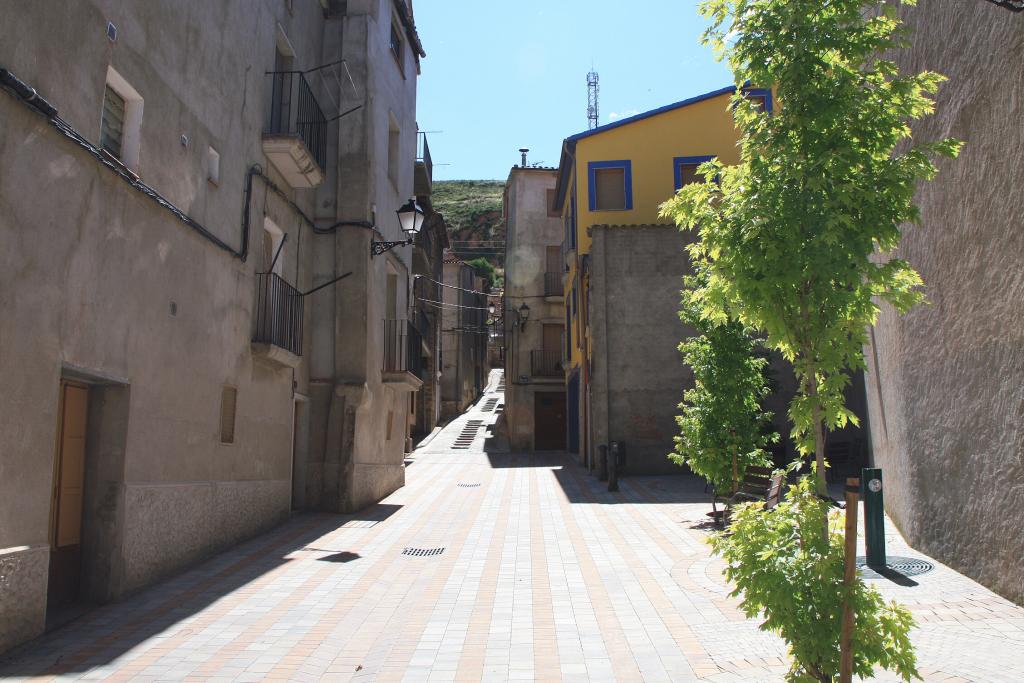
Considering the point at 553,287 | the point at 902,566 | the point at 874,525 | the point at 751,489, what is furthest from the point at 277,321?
the point at 553,287

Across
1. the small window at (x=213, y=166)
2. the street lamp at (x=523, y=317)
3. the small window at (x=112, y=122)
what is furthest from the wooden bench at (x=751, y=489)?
the street lamp at (x=523, y=317)

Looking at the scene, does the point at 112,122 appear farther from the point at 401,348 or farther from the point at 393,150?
the point at 393,150

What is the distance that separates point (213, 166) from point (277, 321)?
2.84 metres

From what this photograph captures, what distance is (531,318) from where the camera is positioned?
1246 inches

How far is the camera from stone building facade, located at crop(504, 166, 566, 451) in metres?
30.8

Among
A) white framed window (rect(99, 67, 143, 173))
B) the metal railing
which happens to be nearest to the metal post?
white framed window (rect(99, 67, 143, 173))

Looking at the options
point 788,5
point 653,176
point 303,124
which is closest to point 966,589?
point 788,5

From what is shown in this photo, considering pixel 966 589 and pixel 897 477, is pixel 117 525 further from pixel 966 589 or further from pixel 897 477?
pixel 897 477

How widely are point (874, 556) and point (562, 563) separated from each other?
132 inches

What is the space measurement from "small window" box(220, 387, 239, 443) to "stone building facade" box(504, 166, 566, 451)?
66.5 ft

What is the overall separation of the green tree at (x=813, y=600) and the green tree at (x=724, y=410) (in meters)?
8.06

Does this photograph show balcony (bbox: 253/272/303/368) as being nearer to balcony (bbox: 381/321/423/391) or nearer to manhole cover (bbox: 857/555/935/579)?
balcony (bbox: 381/321/423/391)

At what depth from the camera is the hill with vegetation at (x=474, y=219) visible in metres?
82.1

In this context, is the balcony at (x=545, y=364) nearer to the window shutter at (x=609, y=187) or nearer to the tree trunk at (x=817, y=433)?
the window shutter at (x=609, y=187)
